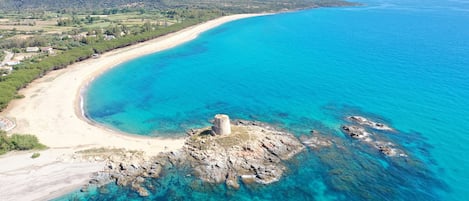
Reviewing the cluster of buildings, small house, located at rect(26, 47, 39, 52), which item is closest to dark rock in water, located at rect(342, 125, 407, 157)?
the cluster of buildings

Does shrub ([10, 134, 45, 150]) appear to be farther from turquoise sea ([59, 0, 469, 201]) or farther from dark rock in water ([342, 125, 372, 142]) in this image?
dark rock in water ([342, 125, 372, 142])

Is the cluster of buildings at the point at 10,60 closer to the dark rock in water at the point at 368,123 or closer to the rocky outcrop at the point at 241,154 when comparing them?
the rocky outcrop at the point at 241,154

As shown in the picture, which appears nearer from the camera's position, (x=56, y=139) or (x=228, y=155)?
(x=228, y=155)

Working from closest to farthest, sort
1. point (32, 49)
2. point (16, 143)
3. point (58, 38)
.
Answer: point (16, 143), point (32, 49), point (58, 38)

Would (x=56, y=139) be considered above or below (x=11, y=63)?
below

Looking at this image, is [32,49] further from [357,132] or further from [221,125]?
[357,132]

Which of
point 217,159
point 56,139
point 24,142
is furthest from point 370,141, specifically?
point 24,142

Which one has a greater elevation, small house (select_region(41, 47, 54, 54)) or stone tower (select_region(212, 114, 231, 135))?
small house (select_region(41, 47, 54, 54))
